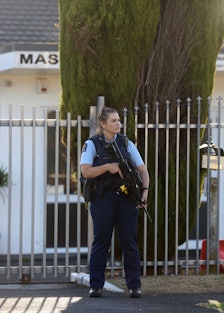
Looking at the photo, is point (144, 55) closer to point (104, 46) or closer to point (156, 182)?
point (104, 46)

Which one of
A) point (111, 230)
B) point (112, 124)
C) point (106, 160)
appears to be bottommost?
point (111, 230)

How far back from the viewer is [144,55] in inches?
370

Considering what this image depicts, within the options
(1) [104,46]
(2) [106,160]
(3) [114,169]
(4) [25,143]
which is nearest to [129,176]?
(3) [114,169]

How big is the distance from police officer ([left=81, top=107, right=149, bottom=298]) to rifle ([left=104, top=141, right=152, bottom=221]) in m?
0.04

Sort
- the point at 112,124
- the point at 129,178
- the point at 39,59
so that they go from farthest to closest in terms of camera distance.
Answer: the point at 39,59 → the point at 112,124 → the point at 129,178

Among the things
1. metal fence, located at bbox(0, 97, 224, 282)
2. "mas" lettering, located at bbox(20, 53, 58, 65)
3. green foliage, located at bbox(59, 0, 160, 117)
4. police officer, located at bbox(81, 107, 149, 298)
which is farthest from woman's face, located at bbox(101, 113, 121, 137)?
"mas" lettering, located at bbox(20, 53, 58, 65)

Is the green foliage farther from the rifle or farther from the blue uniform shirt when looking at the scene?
the rifle

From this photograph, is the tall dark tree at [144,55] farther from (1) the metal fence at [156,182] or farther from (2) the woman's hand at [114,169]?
(2) the woman's hand at [114,169]

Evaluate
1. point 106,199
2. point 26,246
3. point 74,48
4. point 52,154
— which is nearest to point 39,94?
point 52,154

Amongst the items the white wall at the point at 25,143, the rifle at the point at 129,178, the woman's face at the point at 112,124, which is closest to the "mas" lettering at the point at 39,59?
the white wall at the point at 25,143

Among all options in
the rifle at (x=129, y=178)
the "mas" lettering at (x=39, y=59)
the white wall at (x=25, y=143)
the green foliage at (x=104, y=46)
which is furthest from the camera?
the white wall at (x=25, y=143)

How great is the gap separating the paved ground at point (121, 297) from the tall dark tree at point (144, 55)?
2.54ft

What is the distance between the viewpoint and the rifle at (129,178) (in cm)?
778

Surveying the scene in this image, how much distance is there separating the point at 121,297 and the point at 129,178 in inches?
46.3
